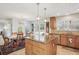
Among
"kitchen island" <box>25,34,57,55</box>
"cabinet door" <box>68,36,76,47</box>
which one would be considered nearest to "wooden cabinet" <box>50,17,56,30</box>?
"kitchen island" <box>25,34,57,55</box>

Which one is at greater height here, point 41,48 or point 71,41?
point 71,41

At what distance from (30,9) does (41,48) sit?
918 millimetres

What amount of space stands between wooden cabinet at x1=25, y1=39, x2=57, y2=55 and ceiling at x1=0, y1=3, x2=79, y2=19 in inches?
25.0

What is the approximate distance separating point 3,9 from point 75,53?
189cm

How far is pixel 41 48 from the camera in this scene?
234cm

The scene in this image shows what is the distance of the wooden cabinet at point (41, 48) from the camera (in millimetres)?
2291

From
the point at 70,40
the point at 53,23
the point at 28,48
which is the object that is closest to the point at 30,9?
the point at 53,23

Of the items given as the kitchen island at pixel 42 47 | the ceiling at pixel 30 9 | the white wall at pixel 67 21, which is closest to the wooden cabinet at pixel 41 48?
the kitchen island at pixel 42 47

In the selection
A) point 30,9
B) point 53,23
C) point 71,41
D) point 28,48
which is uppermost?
point 30,9

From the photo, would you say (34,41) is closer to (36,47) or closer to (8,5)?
(36,47)

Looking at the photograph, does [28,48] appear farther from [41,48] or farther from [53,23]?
[53,23]

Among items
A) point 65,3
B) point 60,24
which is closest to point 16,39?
point 60,24

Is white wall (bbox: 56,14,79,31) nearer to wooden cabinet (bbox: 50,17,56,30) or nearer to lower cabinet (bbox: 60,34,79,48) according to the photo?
wooden cabinet (bbox: 50,17,56,30)

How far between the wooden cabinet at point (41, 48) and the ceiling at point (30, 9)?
0.63m
